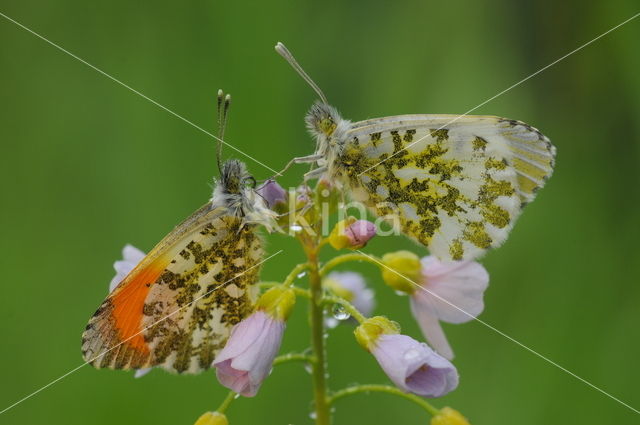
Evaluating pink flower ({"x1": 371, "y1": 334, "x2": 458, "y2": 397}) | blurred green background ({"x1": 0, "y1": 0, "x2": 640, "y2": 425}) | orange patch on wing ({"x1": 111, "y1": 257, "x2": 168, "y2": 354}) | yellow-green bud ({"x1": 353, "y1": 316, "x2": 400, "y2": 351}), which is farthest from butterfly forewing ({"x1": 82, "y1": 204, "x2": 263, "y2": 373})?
blurred green background ({"x1": 0, "y1": 0, "x2": 640, "y2": 425})

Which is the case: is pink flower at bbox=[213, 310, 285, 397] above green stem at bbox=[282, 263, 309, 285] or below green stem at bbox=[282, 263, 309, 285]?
below

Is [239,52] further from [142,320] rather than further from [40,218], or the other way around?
[142,320]

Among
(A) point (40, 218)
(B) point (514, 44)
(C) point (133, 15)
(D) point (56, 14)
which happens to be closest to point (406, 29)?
(B) point (514, 44)

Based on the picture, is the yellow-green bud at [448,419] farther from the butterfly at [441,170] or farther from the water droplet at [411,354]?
the butterfly at [441,170]

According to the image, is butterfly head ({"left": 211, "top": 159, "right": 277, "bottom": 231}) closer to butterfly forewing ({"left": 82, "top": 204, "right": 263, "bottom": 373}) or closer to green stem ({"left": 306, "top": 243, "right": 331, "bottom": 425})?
butterfly forewing ({"left": 82, "top": 204, "right": 263, "bottom": 373})

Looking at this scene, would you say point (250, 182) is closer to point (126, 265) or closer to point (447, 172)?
point (126, 265)

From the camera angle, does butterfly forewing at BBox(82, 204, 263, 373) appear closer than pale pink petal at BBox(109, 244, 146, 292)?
Yes

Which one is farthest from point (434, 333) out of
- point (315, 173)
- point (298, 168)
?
point (298, 168)
